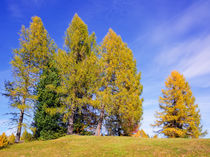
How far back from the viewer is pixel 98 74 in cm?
1853

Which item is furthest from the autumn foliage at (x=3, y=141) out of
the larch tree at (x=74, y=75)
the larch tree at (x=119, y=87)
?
Answer: the larch tree at (x=119, y=87)

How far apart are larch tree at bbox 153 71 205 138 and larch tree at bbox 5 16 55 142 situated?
53.5ft

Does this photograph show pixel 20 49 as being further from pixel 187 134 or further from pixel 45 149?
pixel 187 134

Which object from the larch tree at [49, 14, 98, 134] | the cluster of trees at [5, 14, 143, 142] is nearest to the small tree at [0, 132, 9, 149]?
the cluster of trees at [5, 14, 143, 142]

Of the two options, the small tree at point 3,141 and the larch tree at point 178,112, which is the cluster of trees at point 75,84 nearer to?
the small tree at point 3,141

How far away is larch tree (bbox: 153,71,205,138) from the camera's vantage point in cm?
2008

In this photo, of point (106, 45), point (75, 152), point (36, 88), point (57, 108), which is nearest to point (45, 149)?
point (75, 152)

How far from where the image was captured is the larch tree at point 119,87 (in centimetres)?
1722

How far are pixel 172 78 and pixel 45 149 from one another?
1899 centimetres

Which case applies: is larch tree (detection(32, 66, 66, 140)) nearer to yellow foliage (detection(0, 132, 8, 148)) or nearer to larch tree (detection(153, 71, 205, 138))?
yellow foliage (detection(0, 132, 8, 148))

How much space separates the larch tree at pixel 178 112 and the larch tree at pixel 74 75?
1068cm

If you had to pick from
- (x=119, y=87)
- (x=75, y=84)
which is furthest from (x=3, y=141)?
(x=119, y=87)

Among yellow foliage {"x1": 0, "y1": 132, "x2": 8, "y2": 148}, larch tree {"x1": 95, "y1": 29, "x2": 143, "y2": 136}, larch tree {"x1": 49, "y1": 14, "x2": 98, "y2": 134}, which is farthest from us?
larch tree {"x1": 95, "y1": 29, "x2": 143, "y2": 136}

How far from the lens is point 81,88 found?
17.7m
